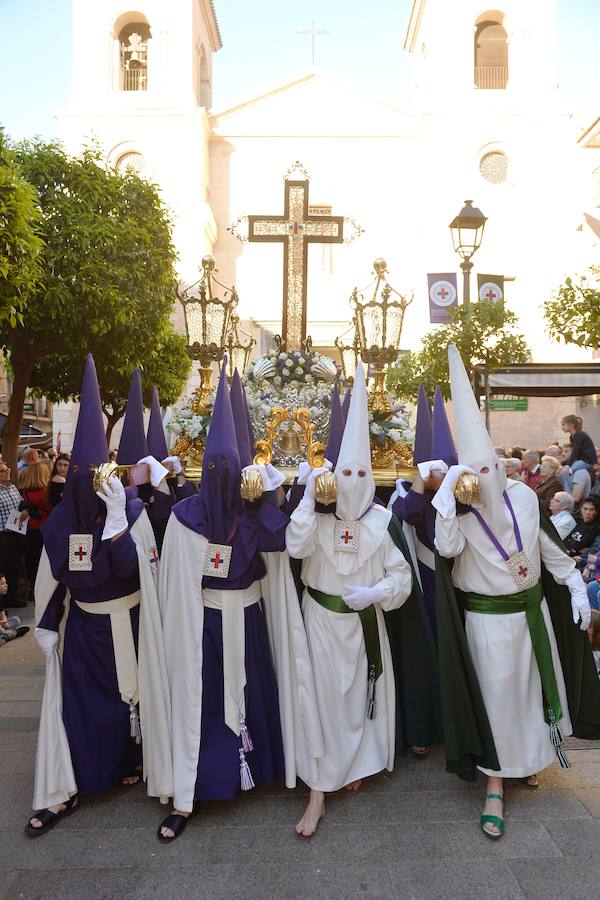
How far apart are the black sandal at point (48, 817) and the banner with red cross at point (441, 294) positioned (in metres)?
16.4

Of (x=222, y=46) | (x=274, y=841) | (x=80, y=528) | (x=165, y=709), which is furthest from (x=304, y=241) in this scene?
(x=222, y=46)

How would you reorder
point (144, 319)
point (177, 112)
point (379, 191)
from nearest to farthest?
point (144, 319) → point (177, 112) → point (379, 191)

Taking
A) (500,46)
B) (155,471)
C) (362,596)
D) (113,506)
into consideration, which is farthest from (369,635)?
(500,46)

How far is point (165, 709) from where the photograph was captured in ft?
12.0

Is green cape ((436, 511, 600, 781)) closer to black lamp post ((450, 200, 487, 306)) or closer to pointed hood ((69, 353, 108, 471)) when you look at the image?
pointed hood ((69, 353, 108, 471))

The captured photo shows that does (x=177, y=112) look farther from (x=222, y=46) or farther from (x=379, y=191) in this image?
(x=222, y=46)

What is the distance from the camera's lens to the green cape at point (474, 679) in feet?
11.6

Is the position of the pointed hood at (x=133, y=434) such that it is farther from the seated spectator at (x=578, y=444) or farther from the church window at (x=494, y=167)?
the church window at (x=494, y=167)

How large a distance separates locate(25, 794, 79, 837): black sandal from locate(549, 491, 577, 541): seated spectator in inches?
211

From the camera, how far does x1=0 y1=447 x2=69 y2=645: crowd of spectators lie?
25.9ft

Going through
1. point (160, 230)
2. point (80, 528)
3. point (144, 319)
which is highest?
point (160, 230)

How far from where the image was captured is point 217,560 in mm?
3613

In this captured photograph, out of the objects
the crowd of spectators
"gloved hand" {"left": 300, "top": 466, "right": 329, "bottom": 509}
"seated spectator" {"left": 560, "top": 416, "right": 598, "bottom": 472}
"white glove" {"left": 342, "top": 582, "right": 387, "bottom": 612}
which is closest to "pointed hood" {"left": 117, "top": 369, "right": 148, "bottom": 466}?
"gloved hand" {"left": 300, "top": 466, "right": 329, "bottom": 509}

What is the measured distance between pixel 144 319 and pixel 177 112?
56.3ft
